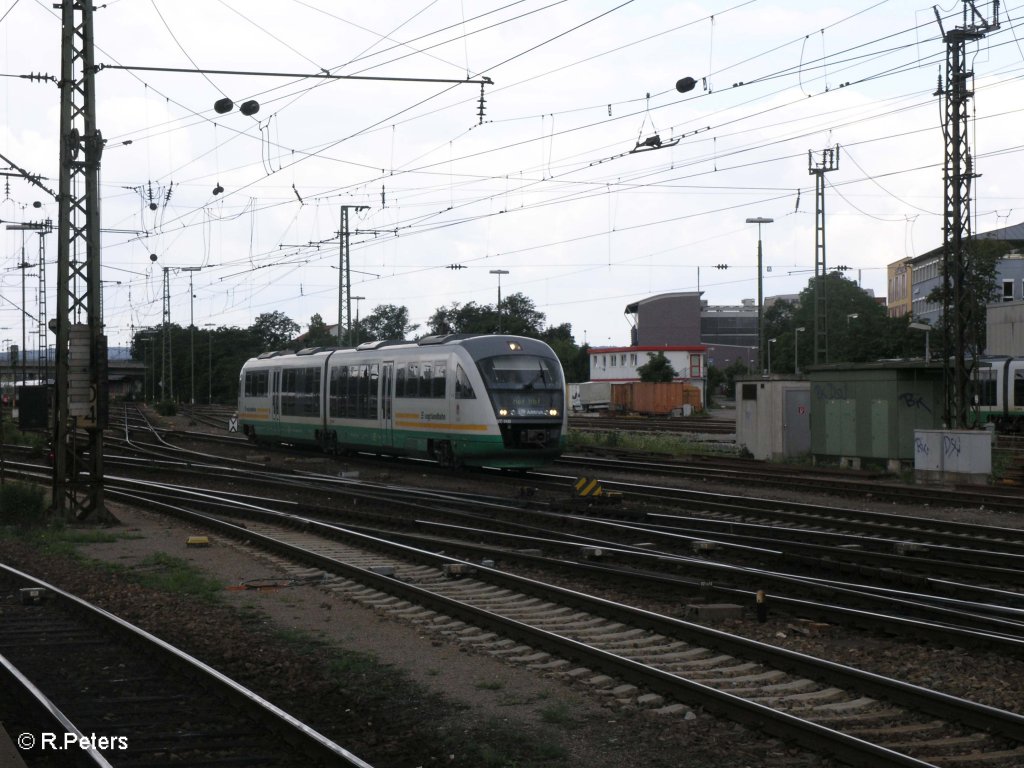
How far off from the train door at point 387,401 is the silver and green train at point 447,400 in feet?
0.08

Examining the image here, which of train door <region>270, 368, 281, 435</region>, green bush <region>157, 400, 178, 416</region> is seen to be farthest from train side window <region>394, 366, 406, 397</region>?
green bush <region>157, 400, 178, 416</region>

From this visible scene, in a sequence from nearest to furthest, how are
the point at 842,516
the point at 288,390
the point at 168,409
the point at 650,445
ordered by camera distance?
the point at 842,516 → the point at 288,390 → the point at 650,445 → the point at 168,409

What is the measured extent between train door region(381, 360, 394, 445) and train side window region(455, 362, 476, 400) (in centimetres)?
350

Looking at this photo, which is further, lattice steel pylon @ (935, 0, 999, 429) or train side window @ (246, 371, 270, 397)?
train side window @ (246, 371, 270, 397)

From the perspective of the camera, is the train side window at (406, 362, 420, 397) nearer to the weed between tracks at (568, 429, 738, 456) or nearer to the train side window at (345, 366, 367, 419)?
the train side window at (345, 366, 367, 419)

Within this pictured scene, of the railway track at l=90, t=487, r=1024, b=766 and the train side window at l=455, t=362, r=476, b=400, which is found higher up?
the train side window at l=455, t=362, r=476, b=400

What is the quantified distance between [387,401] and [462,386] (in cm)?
414

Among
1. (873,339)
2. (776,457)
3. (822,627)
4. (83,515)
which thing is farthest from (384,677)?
(873,339)

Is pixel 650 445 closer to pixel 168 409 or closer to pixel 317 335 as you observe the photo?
pixel 168 409

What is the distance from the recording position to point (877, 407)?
90.5ft

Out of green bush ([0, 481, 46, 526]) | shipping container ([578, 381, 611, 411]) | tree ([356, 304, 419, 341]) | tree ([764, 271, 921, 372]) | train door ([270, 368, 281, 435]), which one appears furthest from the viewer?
tree ([356, 304, 419, 341])

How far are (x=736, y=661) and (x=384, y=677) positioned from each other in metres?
2.64

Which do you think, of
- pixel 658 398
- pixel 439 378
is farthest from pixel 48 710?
pixel 658 398

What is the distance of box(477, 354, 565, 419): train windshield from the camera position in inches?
993
